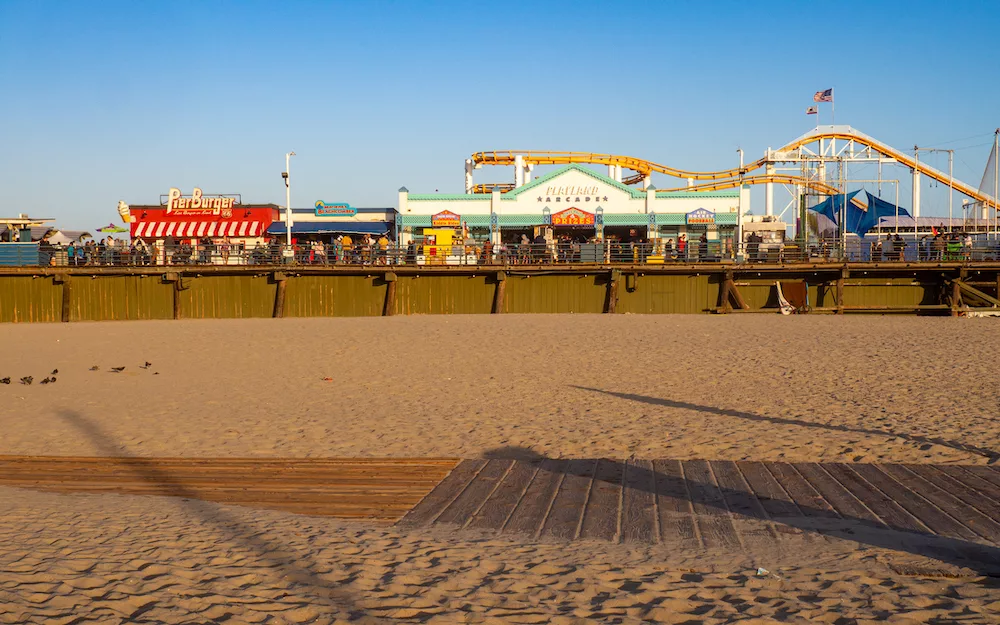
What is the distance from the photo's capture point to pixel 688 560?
5125 mm

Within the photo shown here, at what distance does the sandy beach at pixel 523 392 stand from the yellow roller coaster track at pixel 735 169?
838 inches

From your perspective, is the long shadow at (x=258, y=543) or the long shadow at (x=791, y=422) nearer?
the long shadow at (x=258, y=543)

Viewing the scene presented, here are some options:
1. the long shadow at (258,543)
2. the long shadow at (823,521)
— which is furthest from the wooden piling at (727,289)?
the long shadow at (258,543)

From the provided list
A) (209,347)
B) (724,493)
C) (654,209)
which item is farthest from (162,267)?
(724,493)

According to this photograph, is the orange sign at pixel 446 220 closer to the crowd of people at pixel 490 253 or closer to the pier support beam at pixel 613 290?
the crowd of people at pixel 490 253

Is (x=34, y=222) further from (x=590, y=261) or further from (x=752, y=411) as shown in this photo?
(x=752, y=411)

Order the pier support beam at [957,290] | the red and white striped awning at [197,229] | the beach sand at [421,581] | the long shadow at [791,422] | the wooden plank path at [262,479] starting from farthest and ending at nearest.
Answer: the red and white striped awning at [197,229], the pier support beam at [957,290], the long shadow at [791,422], the wooden plank path at [262,479], the beach sand at [421,581]

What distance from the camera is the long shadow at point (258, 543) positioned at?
4461mm

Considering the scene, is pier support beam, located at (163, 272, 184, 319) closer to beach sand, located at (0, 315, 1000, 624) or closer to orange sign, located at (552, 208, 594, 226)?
beach sand, located at (0, 315, 1000, 624)

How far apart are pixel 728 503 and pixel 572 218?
95.7 ft

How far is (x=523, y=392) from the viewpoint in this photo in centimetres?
1252

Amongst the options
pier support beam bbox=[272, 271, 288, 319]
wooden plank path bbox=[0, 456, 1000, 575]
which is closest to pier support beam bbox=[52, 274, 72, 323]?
pier support beam bbox=[272, 271, 288, 319]

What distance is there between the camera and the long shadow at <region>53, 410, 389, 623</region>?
446 centimetres

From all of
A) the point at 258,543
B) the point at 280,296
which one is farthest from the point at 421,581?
the point at 280,296
